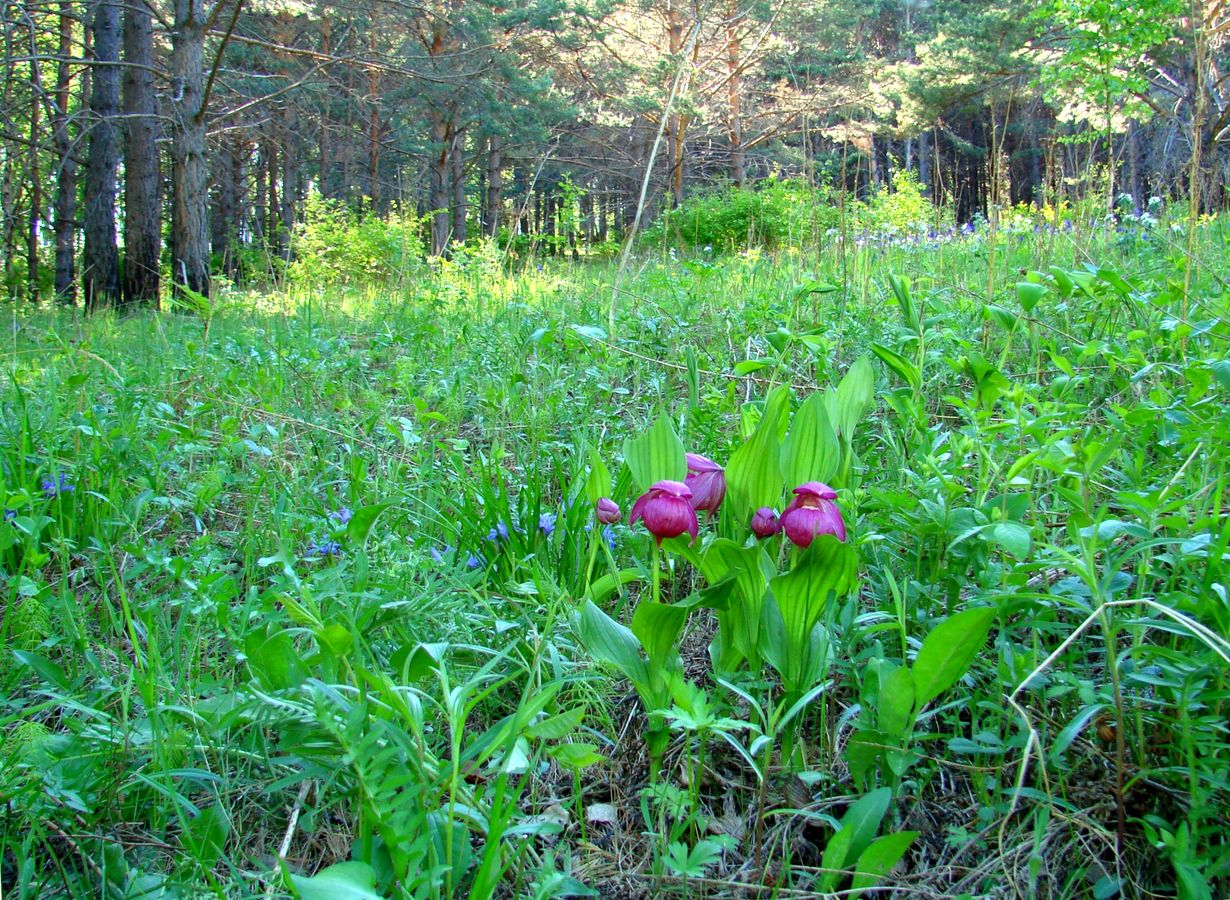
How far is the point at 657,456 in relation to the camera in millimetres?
1249

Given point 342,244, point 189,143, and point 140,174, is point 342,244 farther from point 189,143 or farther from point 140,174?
point 189,143

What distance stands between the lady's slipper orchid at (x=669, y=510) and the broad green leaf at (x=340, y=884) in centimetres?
54

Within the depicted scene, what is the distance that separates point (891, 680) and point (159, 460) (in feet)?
6.49

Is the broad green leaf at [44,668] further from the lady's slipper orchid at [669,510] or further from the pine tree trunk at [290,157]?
the pine tree trunk at [290,157]

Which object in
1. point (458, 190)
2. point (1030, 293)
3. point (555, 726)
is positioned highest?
point (458, 190)

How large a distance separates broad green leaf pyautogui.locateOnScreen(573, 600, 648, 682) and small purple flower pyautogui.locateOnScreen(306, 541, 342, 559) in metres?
0.74

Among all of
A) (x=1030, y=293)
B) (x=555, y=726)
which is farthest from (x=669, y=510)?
(x=1030, y=293)

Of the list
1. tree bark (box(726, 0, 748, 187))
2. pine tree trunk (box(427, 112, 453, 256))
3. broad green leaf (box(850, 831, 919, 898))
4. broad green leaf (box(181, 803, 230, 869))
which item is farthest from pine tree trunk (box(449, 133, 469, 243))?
broad green leaf (box(850, 831, 919, 898))

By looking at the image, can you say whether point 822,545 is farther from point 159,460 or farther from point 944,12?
point 944,12

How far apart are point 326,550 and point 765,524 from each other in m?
0.97

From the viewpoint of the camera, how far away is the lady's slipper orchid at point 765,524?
114cm

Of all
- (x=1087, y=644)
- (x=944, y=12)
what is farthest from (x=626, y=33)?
(x=1087, y=644)

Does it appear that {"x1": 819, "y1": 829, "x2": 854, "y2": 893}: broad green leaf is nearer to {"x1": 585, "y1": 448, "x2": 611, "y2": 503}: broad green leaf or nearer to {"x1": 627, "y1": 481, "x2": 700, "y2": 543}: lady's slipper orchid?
{"x1": 627, "y1": 481, "x2": 700, "y2": 543}: lady's slipper orchid

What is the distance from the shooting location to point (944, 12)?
2167 cm
